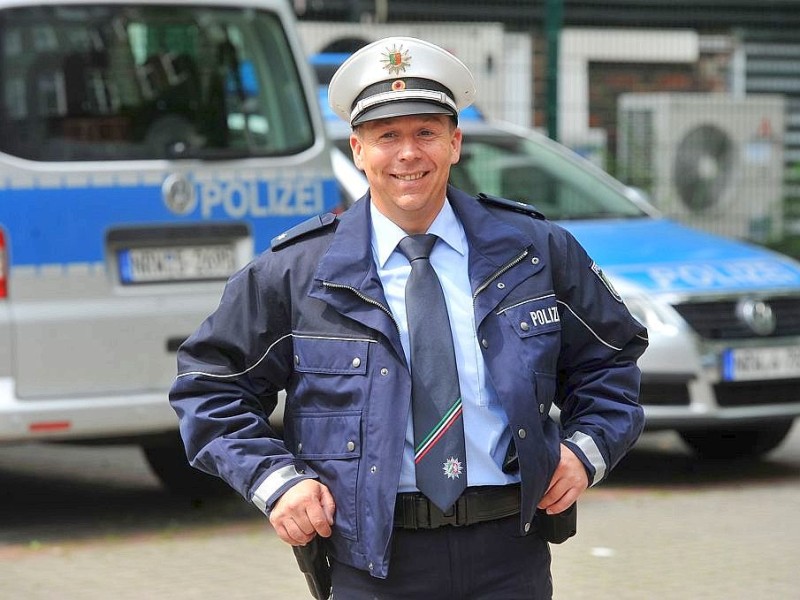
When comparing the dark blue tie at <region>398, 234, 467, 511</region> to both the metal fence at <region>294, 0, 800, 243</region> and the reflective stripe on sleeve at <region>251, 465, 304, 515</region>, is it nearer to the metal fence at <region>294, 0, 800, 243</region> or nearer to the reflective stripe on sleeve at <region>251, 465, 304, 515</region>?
the reflective stripe on sleeve at <region>251, 465, 304, 515</region>

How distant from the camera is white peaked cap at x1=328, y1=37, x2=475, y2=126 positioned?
9.89 feet

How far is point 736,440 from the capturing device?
821 cm

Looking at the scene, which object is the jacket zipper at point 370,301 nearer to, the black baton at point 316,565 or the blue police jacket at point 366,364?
the blue police jacket at point 366,364

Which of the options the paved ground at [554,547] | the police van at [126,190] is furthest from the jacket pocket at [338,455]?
the police van at [126,190]

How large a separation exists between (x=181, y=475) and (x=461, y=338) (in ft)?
15.6

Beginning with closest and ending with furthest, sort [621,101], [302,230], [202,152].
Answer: [302,230], [202,152], [621,101]

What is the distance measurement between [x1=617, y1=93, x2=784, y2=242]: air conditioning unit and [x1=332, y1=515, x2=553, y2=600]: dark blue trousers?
1057cm

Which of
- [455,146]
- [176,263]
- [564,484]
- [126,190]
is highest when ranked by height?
[455,146]

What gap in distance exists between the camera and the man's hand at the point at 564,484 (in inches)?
120

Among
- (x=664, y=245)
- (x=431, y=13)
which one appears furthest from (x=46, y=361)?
(x=431, y=13)

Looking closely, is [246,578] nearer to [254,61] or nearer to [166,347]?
[166,347]

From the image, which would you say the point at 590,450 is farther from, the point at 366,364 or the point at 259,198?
the point at 259,198

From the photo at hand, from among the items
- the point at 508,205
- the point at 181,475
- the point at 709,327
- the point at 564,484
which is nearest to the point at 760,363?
the point at 709,327

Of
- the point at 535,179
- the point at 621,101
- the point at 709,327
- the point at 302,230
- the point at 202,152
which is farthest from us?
the point at 621,101
